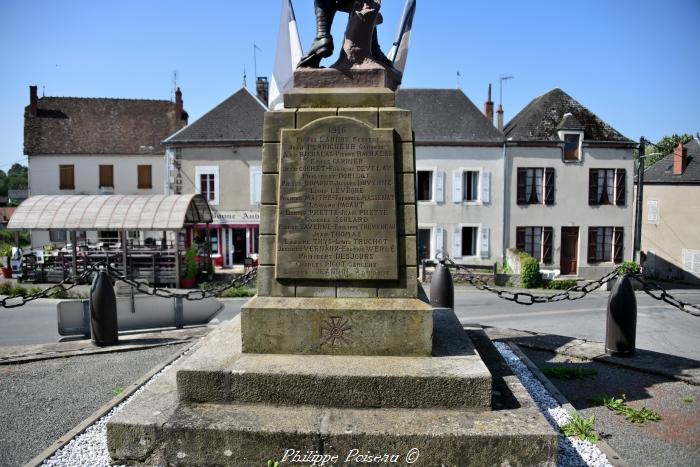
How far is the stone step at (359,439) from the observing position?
3.49 meters

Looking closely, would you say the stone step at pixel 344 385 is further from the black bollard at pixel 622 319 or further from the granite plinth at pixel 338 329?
the black bollard at pixel 622 319

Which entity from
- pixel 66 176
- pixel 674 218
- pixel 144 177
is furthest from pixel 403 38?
pixel 674 218

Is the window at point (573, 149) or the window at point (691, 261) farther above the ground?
the window at point (573, 149)

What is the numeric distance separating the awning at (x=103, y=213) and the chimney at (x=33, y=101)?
11.6 m

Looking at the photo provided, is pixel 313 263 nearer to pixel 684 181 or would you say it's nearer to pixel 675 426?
pixel 675 426

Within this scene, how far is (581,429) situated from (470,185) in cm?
2090

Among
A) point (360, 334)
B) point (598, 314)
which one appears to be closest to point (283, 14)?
point (360, 334)

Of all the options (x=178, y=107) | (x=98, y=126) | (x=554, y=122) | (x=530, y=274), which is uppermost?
(x=178, y=107)

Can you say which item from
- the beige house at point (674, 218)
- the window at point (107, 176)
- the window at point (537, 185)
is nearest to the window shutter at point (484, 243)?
the window at point (537, 185)

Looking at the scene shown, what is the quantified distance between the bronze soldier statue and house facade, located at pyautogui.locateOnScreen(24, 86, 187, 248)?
2419 cm

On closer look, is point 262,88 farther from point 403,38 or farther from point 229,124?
point 403,38

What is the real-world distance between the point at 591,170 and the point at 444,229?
7.67 meters

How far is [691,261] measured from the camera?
28.4m

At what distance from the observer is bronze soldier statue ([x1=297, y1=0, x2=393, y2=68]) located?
5.08m
